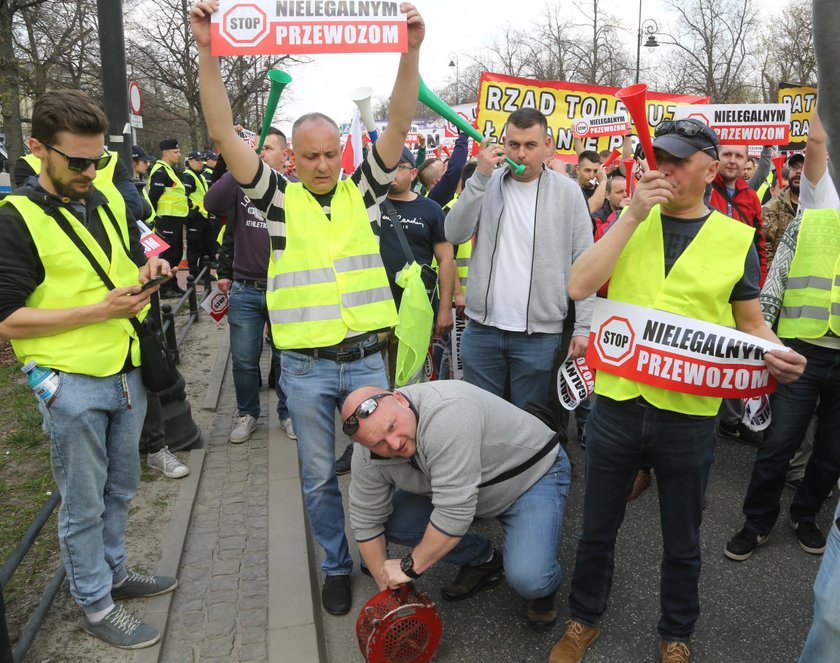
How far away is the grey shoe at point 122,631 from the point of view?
2.81 meters

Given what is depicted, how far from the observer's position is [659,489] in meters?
2.67

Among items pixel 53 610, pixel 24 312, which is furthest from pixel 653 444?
pixel 53 610

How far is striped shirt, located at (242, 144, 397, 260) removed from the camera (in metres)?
2.92

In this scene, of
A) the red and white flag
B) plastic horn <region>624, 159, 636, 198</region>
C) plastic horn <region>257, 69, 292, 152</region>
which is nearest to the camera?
plastic horn <region>257, 69, 292, 152</region>

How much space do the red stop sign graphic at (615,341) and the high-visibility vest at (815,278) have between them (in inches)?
59.3

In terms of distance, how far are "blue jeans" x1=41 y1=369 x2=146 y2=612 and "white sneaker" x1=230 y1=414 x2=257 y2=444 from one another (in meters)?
2.01

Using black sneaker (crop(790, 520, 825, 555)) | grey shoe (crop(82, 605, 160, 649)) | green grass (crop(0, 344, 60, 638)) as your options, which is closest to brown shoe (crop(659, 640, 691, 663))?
black sneaker (crop(790, 520, 825, 555))

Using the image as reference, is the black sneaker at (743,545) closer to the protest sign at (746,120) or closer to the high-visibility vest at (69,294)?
the protest sign at (746,120)

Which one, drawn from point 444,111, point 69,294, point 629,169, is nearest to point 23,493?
point 69,294

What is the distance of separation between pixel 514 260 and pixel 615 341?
1.25 meters

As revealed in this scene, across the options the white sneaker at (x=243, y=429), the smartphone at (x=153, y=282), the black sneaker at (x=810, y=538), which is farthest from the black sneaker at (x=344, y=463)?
the black sneaker at (x=810, y=538)

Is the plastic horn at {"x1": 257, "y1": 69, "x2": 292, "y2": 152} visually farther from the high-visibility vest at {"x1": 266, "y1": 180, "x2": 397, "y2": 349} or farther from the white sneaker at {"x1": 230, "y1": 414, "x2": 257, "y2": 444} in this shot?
the white sneaker at {"x1": 230, "y1": 414, "x2": 257, "y2": 444}

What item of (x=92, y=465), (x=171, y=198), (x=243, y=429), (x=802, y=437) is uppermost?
(x=171, y=198)

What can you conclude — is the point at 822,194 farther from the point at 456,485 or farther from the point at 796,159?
the point at 796,159
